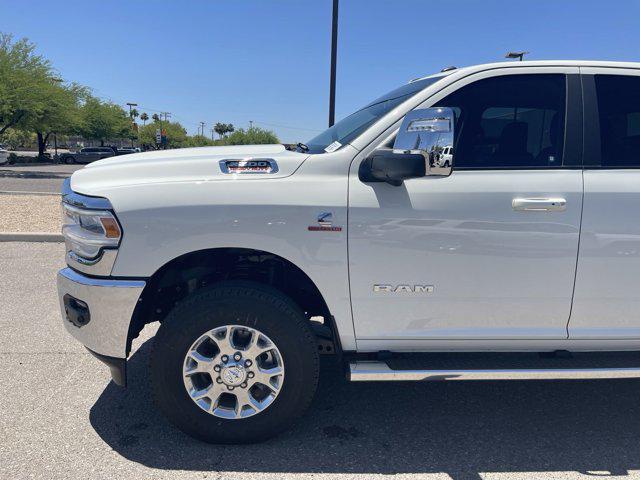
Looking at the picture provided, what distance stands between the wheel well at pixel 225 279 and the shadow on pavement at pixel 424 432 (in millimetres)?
559

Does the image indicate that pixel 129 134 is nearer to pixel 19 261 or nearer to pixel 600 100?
pixel 19 261

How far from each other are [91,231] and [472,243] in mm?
1999

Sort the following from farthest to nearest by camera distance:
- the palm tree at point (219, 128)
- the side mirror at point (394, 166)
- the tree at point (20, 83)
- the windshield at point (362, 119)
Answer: the palm tree at point (219, 128), the tree at point (20, 83), the windshield at point (362, 119), the side mirror at point (394, 166)

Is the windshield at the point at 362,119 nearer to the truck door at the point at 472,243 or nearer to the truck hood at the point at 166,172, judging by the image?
the truck door at the point at 472,243

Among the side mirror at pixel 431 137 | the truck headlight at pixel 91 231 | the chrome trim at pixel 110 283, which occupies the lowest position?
the chrome trim at pixel 110 283

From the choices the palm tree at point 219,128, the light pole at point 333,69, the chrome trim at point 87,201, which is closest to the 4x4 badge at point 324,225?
the chrome trim at point 87,201

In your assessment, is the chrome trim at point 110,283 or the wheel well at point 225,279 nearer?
the chrome trim at point 110,283

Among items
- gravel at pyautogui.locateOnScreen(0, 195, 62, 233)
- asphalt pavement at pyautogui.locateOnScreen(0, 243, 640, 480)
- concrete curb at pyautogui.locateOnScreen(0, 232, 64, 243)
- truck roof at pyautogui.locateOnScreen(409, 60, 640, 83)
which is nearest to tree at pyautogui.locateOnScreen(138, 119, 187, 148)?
gravel at pyautogui.locateOnScreen(0, 195, 62, 233)

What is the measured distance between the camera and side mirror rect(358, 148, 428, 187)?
2.49 meters

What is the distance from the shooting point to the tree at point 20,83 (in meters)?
24.1

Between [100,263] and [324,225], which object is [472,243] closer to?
[324,225]

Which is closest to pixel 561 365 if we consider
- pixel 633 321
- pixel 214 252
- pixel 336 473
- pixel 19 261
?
pixel 633 321

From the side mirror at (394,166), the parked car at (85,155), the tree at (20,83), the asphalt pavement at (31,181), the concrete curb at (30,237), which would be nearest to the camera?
the side mirror at (394,166)

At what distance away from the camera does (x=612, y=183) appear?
8.75 feet
